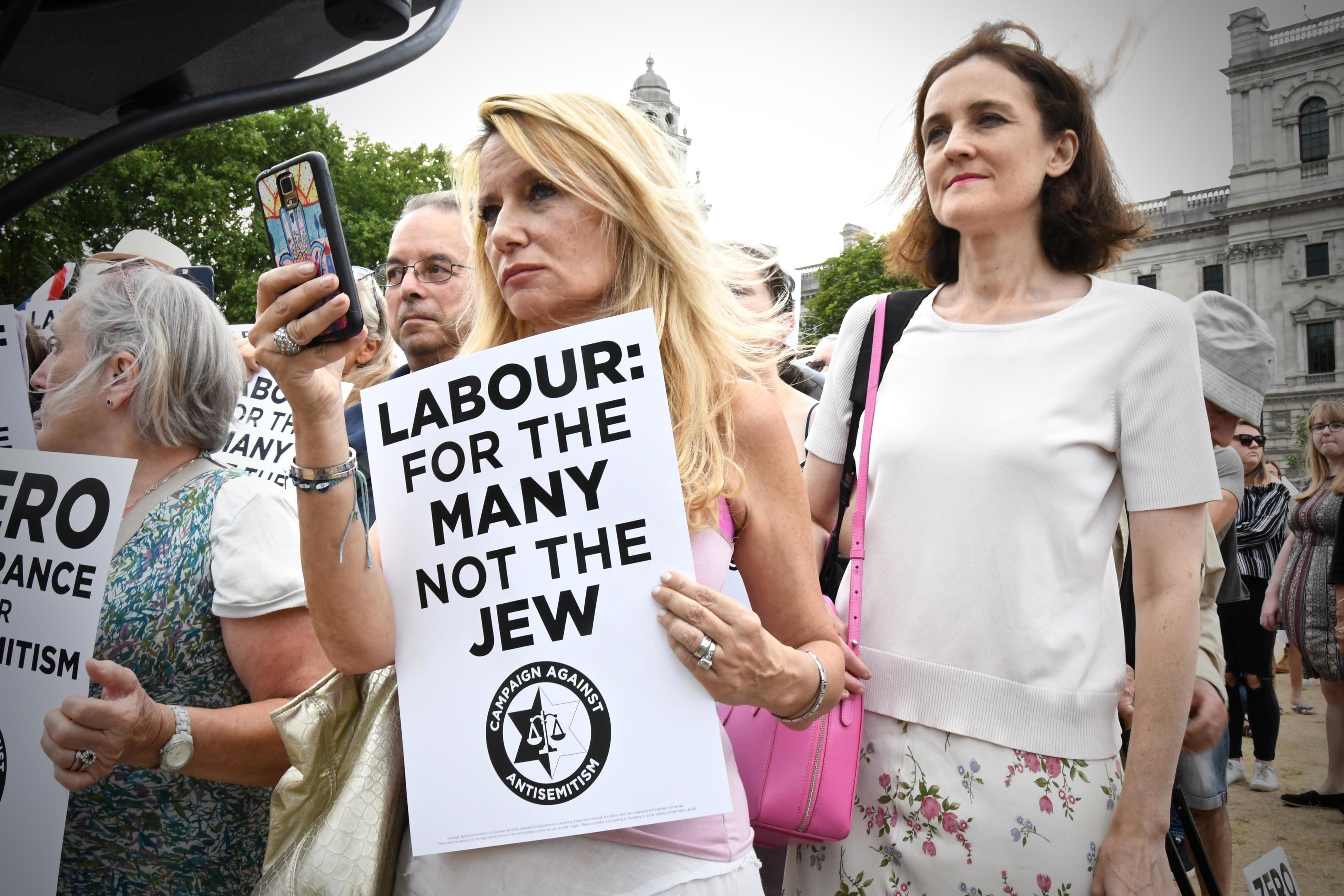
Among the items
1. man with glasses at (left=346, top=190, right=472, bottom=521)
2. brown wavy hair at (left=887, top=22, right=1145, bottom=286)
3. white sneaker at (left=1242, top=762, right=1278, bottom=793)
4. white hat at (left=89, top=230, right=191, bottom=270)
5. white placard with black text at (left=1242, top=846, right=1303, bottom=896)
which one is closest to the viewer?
brown wavy hair at (left=887, top=22, right=1145, bottom=286)

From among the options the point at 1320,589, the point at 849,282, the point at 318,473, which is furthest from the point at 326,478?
the point at 849,282

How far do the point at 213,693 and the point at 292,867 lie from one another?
0.68 meters

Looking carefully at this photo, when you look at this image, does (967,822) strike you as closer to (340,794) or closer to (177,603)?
(340,794)

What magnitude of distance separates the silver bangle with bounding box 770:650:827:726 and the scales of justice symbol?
14.2 inches

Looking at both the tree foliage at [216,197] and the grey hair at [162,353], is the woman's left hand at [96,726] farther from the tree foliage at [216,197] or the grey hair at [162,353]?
the tree foliage at [216,197]

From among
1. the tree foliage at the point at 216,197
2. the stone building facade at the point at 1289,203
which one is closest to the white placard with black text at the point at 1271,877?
the tree foliage at the point at 216,197

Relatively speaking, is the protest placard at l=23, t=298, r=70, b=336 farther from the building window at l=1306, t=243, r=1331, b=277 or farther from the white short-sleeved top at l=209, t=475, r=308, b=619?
Result: the building window at l=1306, t=243, r=1331, b=277

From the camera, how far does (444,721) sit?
4.96 ft

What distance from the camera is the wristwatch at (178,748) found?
72.9 inches

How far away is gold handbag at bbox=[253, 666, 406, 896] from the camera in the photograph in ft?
→ 4.99

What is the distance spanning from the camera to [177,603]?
207cm

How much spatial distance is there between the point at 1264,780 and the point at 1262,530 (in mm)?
2083

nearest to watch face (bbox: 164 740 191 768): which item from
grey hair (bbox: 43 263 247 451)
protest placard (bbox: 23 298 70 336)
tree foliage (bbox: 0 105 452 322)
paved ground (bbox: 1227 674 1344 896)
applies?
grey hair (bbox: 43 263 247 451)

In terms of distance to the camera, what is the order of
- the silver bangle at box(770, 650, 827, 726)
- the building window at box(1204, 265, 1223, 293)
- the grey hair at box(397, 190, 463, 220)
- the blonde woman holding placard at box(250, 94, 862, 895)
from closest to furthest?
1. the blonde woman holding placard at box(250, 94, 862, 895)
2. the silver bangle at box(770, 650, 827, 726)
3. the grey hair at box(397, 190, 463, 220)
4. the building window at box(1204, 265, 1223, 293)
